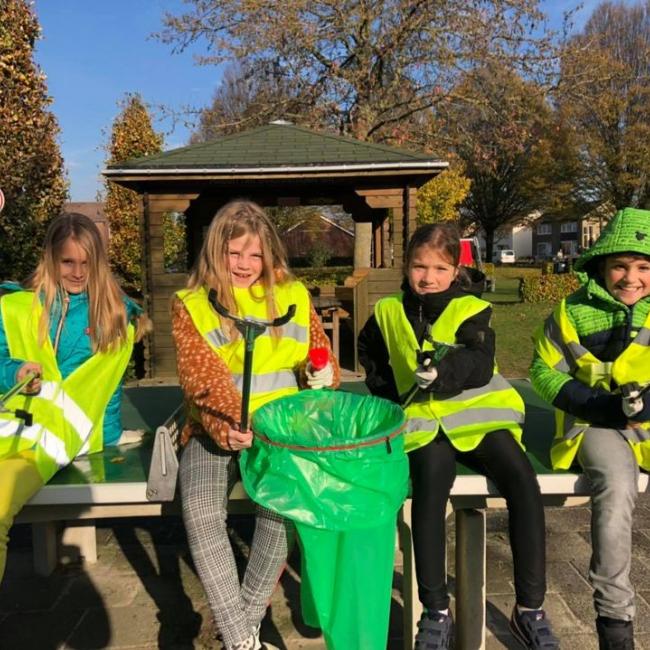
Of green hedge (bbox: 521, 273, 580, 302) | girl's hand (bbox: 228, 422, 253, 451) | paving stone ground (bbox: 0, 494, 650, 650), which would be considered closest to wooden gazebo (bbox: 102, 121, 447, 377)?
paving stone ground (bbox: 0, 494, 650, 650)

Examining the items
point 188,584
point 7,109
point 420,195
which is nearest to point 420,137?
point 420,195

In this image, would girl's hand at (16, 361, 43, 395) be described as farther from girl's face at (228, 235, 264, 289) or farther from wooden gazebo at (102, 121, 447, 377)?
wooden gazebo at (102, 121, 447, 377)

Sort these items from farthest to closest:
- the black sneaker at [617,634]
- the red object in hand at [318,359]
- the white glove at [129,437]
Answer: the white glove at [129,437] → the red object in hand at [318,359] → the black sneaker at [617,634]

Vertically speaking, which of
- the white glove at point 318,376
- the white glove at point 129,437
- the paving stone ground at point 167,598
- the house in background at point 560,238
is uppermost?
the house in background at point 560,238

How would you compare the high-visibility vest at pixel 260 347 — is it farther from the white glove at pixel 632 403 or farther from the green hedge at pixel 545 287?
the green hedge at pixel 545 287

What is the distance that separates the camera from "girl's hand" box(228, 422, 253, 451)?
1.88m

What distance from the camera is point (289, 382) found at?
236 centimetres

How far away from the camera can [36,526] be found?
301cm

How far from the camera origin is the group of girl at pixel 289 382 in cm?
204

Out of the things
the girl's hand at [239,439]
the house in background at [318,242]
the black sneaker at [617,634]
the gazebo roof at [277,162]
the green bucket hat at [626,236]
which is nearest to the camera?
the girl's hand at [239,439]

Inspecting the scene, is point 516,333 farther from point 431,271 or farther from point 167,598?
point 167,598

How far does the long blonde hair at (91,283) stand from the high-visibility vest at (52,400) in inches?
2.1

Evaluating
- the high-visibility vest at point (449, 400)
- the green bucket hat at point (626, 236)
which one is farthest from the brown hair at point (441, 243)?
the green bucket hat at point (626, 236)

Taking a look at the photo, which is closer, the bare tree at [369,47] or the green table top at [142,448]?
the green table top at [142,448]
